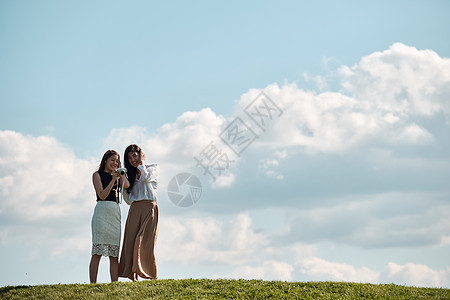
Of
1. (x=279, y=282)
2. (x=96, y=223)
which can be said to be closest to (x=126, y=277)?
(x=96, y=223)

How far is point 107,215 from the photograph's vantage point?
1231 centimetres

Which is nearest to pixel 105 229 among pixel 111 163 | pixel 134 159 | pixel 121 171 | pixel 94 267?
pixel 94 267

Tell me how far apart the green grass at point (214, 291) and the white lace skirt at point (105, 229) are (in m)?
0.74

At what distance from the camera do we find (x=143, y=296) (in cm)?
1162

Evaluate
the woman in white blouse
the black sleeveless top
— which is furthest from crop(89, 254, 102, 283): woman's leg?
the black sleeveless top

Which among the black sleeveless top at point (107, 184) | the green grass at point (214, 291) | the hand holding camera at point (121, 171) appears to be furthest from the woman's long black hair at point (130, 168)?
the green grass at point (214, 291)

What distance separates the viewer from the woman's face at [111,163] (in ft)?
41.1

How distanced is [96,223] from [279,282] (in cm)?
410

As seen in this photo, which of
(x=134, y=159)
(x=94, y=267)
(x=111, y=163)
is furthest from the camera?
(x=134, y=159)

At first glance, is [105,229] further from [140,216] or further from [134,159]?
[134,159]

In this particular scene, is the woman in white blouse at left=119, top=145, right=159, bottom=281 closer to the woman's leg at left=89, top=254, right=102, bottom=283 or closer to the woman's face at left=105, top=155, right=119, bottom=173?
the woman's face at left=105, top=155, right=119, bottom=173

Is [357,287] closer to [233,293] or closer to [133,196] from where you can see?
[233,293]

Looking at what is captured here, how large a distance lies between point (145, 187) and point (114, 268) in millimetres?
1864

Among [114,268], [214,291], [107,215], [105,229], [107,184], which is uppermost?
[107,184]
